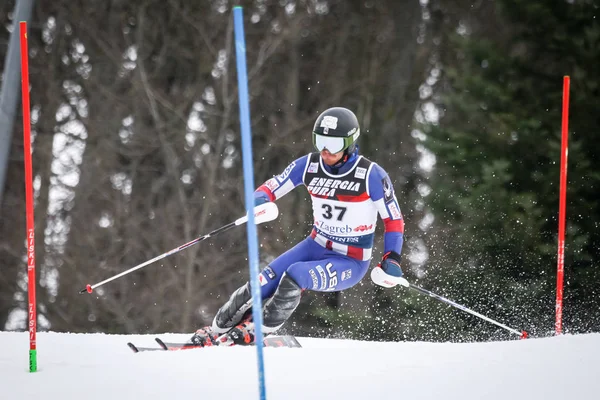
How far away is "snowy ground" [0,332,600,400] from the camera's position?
4254mm

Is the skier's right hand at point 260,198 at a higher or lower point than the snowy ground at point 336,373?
higher

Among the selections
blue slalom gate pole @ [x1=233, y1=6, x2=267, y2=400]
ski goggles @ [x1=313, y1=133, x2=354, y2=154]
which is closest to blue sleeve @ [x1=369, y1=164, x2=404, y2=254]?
ski goggles @ [x1=313, y1=133, x2=354, y2=154]

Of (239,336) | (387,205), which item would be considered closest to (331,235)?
(387,205)

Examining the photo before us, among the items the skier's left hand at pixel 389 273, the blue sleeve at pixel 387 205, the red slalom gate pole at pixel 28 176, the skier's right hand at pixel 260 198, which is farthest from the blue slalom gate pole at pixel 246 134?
the skier's right hand at pixel 260 198

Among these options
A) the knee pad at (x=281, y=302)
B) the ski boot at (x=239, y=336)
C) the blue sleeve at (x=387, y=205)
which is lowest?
the ski boot at (x=239, y=336)

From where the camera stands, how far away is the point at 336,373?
15.3ft

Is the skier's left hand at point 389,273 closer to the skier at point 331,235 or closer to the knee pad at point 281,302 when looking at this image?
the skier at point 331,235

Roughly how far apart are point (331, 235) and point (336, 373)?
4.73 feet

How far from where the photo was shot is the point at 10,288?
14.0 meters

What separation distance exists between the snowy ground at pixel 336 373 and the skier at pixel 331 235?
450 mm

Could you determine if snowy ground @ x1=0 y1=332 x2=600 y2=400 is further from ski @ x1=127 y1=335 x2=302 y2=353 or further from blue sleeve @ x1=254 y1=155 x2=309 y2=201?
blue sleeve @ x1=254 y1=155 x2=309 y2=201

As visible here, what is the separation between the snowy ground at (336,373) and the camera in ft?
14.0

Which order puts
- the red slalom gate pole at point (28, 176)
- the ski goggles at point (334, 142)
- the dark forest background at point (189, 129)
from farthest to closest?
1. the dark forest background at point (189, 129)
2. the ski goggles at point (334, 142)
3. the red slalom gate pole at point (28, 176)

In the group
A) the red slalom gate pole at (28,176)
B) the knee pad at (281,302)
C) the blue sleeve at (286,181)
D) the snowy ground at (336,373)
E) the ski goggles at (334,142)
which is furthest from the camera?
the blue sleeve at (286,181)
